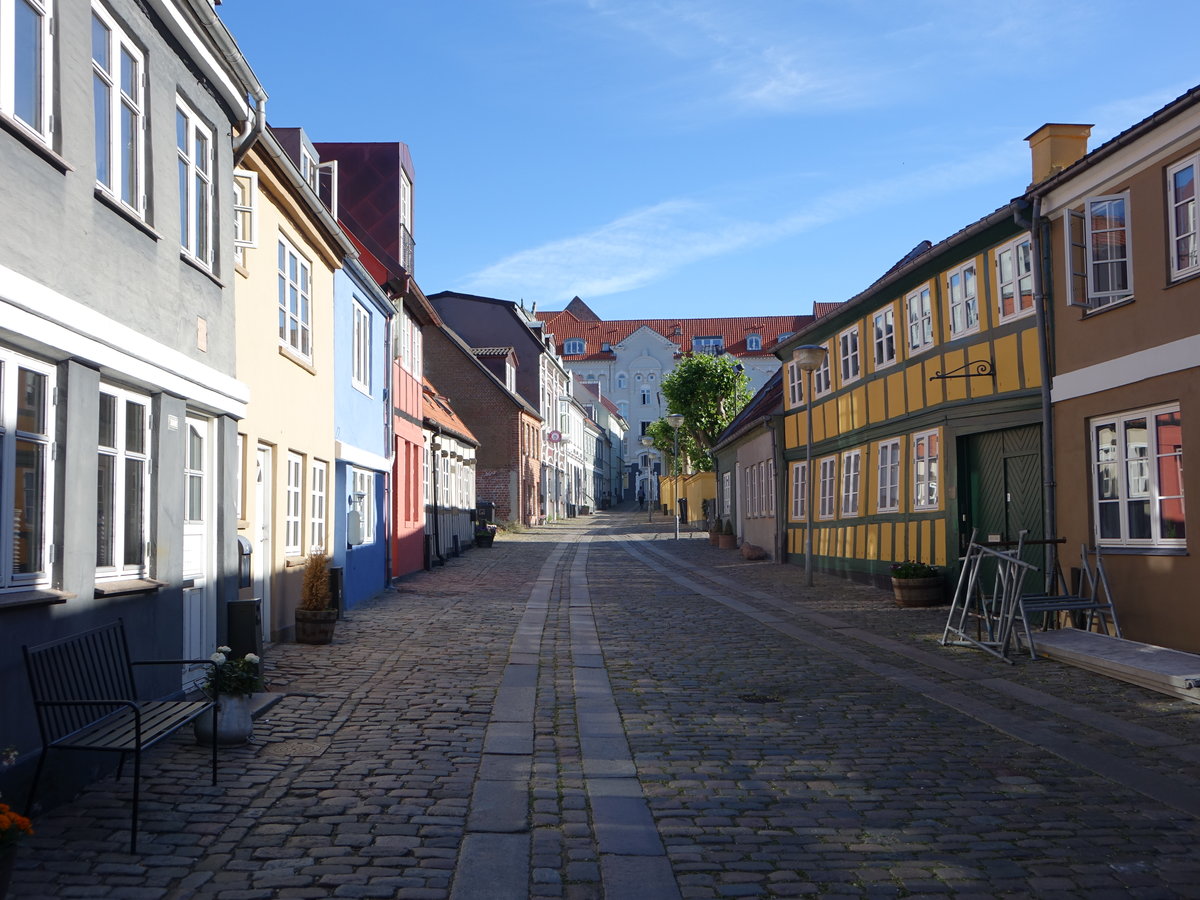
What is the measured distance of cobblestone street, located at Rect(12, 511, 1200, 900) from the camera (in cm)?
474

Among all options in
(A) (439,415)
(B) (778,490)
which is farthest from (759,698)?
(A) (439,415)

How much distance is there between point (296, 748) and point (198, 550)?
2.71 m

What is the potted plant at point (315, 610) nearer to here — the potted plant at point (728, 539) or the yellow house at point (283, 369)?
the yellow house at point (283, 369)

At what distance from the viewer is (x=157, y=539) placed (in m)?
7.89

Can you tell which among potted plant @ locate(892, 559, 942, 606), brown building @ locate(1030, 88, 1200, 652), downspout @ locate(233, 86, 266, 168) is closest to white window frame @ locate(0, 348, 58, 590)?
downspout @ locate(233, 86, 266, 168)

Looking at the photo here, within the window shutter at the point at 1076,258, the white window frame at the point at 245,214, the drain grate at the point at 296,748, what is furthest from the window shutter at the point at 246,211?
the window shutter at the point at 1076,258

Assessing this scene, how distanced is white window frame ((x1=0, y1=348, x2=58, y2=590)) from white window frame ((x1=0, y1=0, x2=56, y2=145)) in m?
1.25

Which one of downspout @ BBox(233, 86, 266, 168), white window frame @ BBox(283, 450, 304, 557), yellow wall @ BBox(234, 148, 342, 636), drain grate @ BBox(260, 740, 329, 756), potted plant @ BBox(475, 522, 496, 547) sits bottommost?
drain grate @ BBox(260, 740, 329, 756)

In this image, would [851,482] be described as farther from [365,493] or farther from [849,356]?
[365,493]

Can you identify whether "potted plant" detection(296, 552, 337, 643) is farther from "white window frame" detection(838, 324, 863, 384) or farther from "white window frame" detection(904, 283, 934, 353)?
"white window frame" detection(838, 324, 863, 384)

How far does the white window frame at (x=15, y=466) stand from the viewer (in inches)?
225

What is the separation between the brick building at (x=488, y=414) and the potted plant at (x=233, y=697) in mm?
35302

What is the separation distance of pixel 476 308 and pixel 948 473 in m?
34.2

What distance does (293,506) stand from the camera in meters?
13.4
